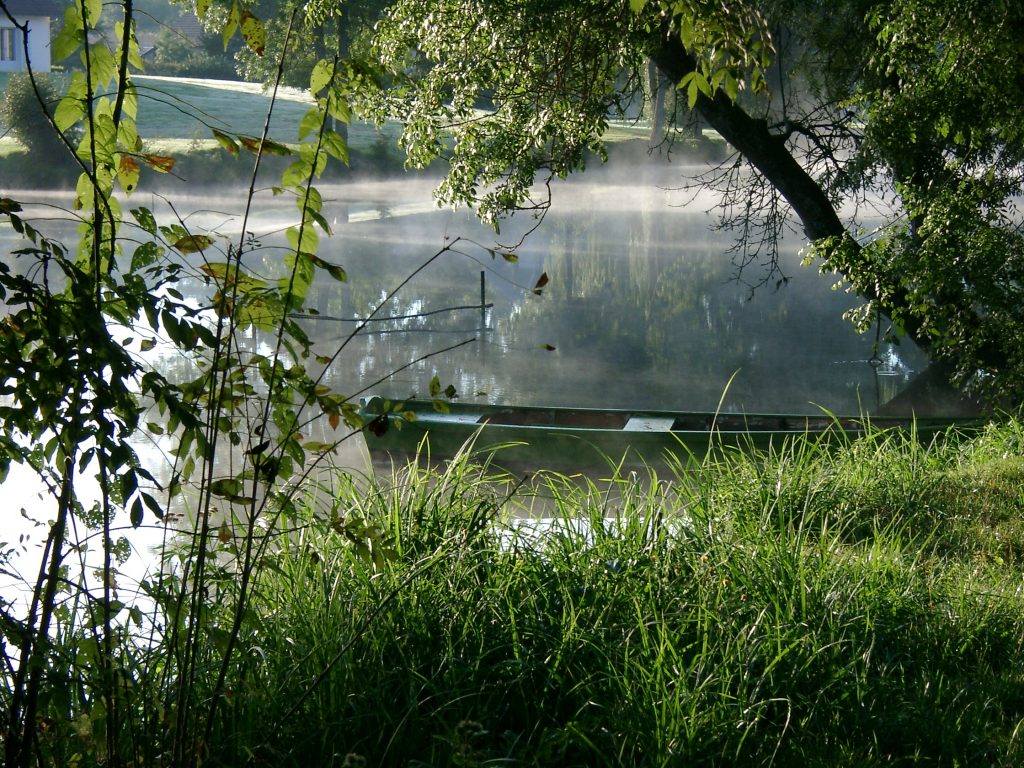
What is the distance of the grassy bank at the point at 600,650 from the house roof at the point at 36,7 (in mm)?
34399

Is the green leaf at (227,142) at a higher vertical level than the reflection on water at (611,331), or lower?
higher

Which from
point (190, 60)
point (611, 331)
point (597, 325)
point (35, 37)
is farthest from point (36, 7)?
point (611, 331)

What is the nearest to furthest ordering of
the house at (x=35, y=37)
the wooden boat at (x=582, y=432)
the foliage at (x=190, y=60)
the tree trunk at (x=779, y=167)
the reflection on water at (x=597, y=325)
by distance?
the wooden boat at (x=582, y=432)
the tree trunk at (x=779, y=167)
the reflection on water at (x=597, y=325)
the house at (x=35, y=37)
the foliage at (x=190, y=60)

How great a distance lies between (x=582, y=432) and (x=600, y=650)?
4.70 m

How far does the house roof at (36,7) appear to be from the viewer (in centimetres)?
3394

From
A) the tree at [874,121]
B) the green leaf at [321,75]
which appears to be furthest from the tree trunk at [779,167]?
the green leaf at [321,75]

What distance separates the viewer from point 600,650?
2.73 metres

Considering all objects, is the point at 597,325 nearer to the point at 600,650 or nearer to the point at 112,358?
the point at 600,650

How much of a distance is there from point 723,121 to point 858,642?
244 inches

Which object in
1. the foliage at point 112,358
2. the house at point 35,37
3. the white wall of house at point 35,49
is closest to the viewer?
the foliage at point 112,358

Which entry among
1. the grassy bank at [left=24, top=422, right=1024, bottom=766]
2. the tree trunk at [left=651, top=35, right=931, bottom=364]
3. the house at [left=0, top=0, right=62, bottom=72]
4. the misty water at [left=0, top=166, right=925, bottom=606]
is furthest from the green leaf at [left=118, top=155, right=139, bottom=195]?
the house at [left=0, top=0, right=62, bottom=72]

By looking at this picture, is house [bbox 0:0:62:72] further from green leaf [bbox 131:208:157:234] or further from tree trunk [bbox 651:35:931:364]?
green leaf [bbox 131:208:157:234]

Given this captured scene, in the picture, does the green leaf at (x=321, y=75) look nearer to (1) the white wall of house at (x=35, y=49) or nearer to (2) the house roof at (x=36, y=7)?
(2) the house roof at (x=36, y=7)

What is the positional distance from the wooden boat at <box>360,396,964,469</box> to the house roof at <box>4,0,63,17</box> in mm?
30208
